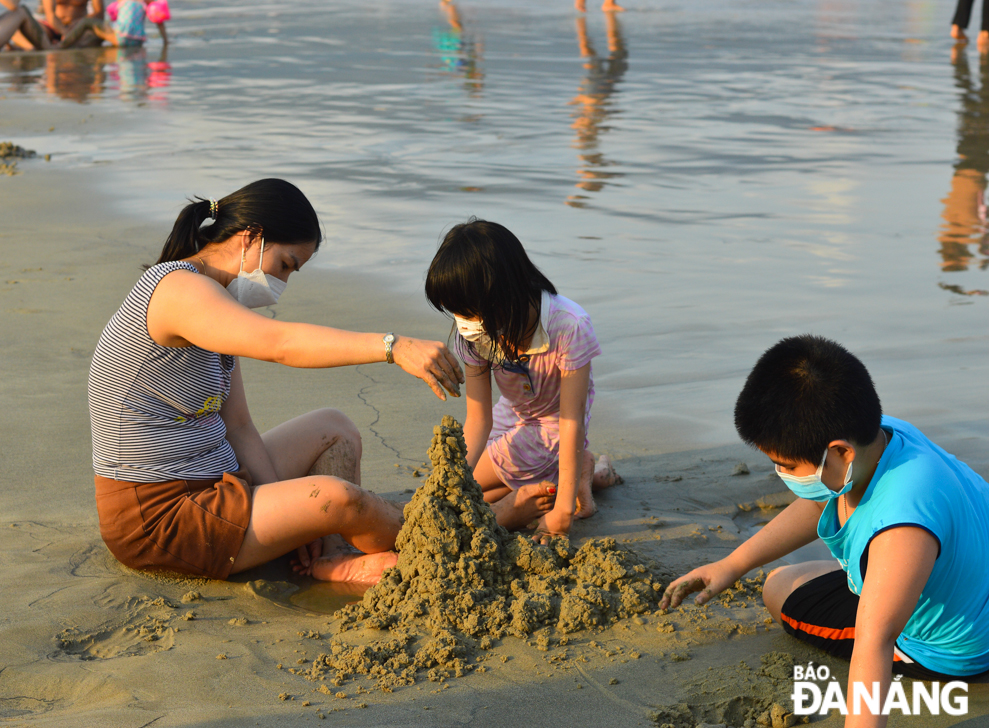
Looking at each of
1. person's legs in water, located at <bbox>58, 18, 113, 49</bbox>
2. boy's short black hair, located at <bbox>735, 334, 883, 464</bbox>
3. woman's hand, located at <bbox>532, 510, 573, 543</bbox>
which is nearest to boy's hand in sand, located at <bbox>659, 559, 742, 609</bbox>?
boy's short black hair, located at <bbox>735, 334, 883, 464</bbox>

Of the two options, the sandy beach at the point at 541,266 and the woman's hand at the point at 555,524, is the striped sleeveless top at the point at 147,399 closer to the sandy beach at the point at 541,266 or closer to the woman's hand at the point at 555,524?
the sandy beach at the point at 541,266

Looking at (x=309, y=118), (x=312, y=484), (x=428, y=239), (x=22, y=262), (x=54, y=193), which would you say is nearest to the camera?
(x=312, y=484)

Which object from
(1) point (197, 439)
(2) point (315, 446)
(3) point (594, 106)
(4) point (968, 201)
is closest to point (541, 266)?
(2) point (315, 446)

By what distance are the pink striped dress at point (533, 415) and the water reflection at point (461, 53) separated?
991 cm

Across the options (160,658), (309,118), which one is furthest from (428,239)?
(309,118)

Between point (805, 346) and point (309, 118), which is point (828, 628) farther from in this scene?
point (309, 118)

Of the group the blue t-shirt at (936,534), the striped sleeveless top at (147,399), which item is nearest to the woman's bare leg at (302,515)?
the striped sleeveless top at (147,399)

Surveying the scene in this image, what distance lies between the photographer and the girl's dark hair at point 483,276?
2.78 meters

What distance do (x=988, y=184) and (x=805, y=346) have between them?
7.00 meters

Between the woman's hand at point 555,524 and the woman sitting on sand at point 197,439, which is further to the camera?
the woman's hand at point 555,524

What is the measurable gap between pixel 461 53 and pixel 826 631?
15850mm

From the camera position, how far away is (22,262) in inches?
234

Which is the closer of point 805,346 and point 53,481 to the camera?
point 805,346

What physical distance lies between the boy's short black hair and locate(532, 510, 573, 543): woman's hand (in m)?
1.18
